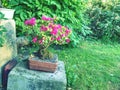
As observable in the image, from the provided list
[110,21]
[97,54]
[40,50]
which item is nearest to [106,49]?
[97,54]

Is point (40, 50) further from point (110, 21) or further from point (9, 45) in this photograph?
point (110, 21)

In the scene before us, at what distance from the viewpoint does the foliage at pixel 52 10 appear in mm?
5203

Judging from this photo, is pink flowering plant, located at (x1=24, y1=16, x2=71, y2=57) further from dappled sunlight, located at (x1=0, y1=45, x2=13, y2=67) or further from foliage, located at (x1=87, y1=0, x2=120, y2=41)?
foliage, located at (x1=87, y1=0, x2=120, y2=41)

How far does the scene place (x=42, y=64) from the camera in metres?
3.67

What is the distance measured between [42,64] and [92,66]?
1456 mm

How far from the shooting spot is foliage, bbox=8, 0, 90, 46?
520cm

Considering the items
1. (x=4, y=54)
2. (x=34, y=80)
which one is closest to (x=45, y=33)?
(x=34, y=80)

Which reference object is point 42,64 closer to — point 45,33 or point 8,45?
point 45,33

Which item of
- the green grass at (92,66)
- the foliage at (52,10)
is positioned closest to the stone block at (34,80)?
the green grass at (92,66)

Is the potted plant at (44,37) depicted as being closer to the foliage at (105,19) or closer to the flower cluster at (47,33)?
the flower cluster at (47,33)

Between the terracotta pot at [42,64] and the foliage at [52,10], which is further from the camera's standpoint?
the foliage at [52,10]

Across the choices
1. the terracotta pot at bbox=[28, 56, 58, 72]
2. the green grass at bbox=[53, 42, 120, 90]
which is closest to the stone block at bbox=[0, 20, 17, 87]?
the terracotta pot at bbox=[28, 56, 58, 72]

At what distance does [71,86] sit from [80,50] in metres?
1.69

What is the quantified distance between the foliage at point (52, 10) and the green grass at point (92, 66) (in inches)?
16.1
